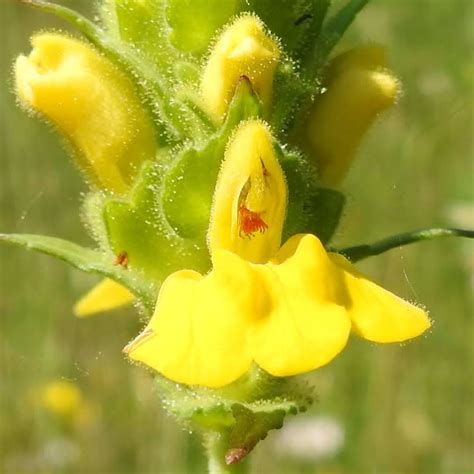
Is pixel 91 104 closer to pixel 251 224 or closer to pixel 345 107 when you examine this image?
pixel 251 224

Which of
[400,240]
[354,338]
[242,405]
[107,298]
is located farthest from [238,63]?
[354,338]

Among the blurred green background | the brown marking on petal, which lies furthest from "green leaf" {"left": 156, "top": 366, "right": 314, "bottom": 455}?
the blurred green background

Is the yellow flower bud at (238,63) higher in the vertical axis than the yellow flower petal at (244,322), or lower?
higher

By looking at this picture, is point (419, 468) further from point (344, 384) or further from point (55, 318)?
point (55, 318)

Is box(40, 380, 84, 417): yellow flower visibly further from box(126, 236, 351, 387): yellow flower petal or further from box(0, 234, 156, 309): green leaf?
box(126, 236, 351, 387): yellow flower petal

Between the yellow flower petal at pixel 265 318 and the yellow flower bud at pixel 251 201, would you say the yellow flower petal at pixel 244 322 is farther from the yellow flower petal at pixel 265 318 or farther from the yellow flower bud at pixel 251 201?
the yellow flower bud at pixel 251 201

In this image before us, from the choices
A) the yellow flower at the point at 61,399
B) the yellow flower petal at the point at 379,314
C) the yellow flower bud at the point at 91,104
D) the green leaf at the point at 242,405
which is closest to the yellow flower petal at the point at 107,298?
the yellow flower bud at the point at 91,104
